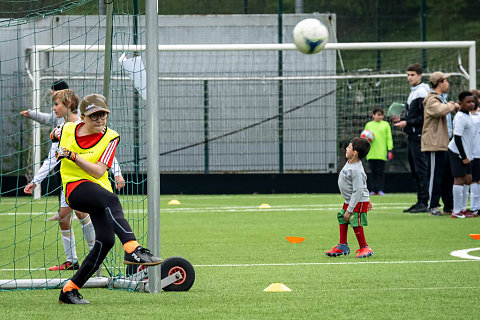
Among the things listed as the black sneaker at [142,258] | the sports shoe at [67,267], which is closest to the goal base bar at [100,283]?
the black sneaker at [142,258]

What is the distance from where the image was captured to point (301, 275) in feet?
24.4

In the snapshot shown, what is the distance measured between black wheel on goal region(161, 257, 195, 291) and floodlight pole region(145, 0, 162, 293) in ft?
0.51

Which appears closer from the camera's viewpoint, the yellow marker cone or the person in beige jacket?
the yellow marker cone

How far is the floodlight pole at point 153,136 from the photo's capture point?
20.7 feet

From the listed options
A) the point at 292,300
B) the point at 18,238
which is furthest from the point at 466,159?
the point at 292,300

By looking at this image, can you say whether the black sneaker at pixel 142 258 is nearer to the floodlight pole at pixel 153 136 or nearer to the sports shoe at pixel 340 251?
the floodlight pole at pixel 153 136

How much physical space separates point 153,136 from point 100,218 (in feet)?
2.45

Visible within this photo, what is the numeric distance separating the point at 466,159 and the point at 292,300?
25.0 ft

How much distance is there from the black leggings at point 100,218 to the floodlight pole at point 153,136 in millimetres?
352

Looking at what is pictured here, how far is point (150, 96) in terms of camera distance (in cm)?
636

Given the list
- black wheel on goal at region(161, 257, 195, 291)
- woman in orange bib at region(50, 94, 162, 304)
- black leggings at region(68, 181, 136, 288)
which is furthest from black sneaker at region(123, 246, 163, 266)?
black wheel on goal at region(161, 257, 195, 291)

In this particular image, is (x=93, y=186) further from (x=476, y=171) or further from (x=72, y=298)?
(x=476, y=171)

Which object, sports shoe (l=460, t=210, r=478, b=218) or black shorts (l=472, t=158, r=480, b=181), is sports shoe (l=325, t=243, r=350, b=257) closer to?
sports shoe (l=460, t=210, r=478, b=218)

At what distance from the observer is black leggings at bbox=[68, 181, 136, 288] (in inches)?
234
